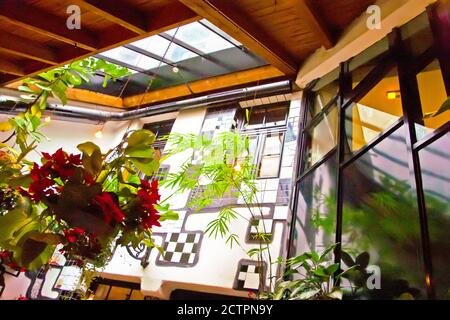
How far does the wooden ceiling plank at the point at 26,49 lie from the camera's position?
2.60 metres

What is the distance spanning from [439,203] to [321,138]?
191 cm

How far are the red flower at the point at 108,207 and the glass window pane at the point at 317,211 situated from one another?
2.12 metres

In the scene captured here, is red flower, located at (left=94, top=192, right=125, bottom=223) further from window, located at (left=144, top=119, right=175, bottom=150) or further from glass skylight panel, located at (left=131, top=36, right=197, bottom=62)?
window, located at (left=144, top=119, right=175, bottom=150)

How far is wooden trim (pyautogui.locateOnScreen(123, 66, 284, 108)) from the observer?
4773mm

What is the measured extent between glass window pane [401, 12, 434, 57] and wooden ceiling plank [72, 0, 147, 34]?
2124 millimetres

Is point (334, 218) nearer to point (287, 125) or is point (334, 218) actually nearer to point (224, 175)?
point (224, 175)

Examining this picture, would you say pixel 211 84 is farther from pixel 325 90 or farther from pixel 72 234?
pixel 72 234

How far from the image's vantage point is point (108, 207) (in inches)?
38.9

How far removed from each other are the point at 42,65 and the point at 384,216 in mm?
3232

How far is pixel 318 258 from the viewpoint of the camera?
2.21 m

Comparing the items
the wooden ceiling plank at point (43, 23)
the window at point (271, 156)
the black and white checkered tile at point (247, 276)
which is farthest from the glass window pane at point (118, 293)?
the wooden ceiling plank at point (43, 23)

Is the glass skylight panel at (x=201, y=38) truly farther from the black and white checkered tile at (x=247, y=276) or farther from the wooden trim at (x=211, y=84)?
the black and white checkered tile at (x=247, y=276)

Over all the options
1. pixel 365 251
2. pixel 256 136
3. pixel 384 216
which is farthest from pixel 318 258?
pixel 256 136

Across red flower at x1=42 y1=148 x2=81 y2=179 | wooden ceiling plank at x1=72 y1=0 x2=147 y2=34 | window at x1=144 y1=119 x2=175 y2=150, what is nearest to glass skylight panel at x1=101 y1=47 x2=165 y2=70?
window at x1=144 y1=119 x2=175 y2=150
